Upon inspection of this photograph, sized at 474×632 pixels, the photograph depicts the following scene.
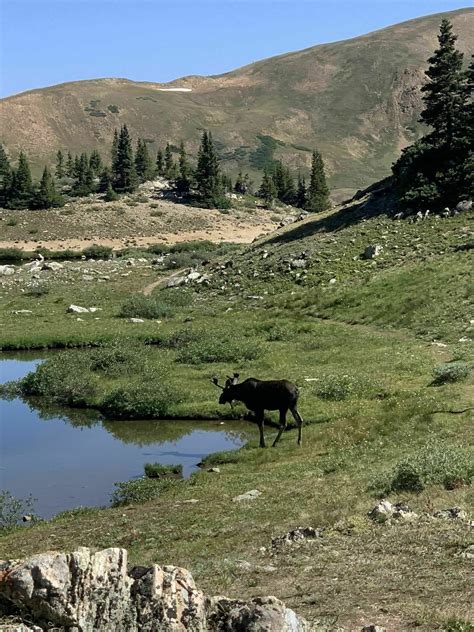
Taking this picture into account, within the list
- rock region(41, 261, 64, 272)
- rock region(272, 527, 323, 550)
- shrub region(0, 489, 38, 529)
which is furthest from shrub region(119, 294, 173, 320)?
rock region(272, 527, 323, 550)

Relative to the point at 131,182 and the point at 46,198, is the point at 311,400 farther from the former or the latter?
the point at 131,182

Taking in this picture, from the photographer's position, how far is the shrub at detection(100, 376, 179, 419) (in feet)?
108

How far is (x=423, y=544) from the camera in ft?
42.8

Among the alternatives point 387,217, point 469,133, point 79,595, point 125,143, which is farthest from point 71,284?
point 125,143

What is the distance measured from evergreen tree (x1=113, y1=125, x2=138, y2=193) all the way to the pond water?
117177mm

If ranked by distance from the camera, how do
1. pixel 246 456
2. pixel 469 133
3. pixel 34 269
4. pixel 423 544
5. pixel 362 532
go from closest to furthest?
pixel 423 544, pixel 362 532, pixel 246 456, pixel 469 133, pixel 34 269

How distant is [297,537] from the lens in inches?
576

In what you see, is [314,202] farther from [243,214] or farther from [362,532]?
[362,532]

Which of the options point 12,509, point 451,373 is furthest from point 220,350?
point 12,509

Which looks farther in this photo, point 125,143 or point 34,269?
point 125,143

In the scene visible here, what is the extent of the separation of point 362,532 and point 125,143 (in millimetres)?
140772

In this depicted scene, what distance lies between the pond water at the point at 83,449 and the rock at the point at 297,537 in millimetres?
10287

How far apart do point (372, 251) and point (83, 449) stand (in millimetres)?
33246

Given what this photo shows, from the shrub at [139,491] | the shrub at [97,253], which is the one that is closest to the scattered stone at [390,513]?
the shrub at [139,491]
